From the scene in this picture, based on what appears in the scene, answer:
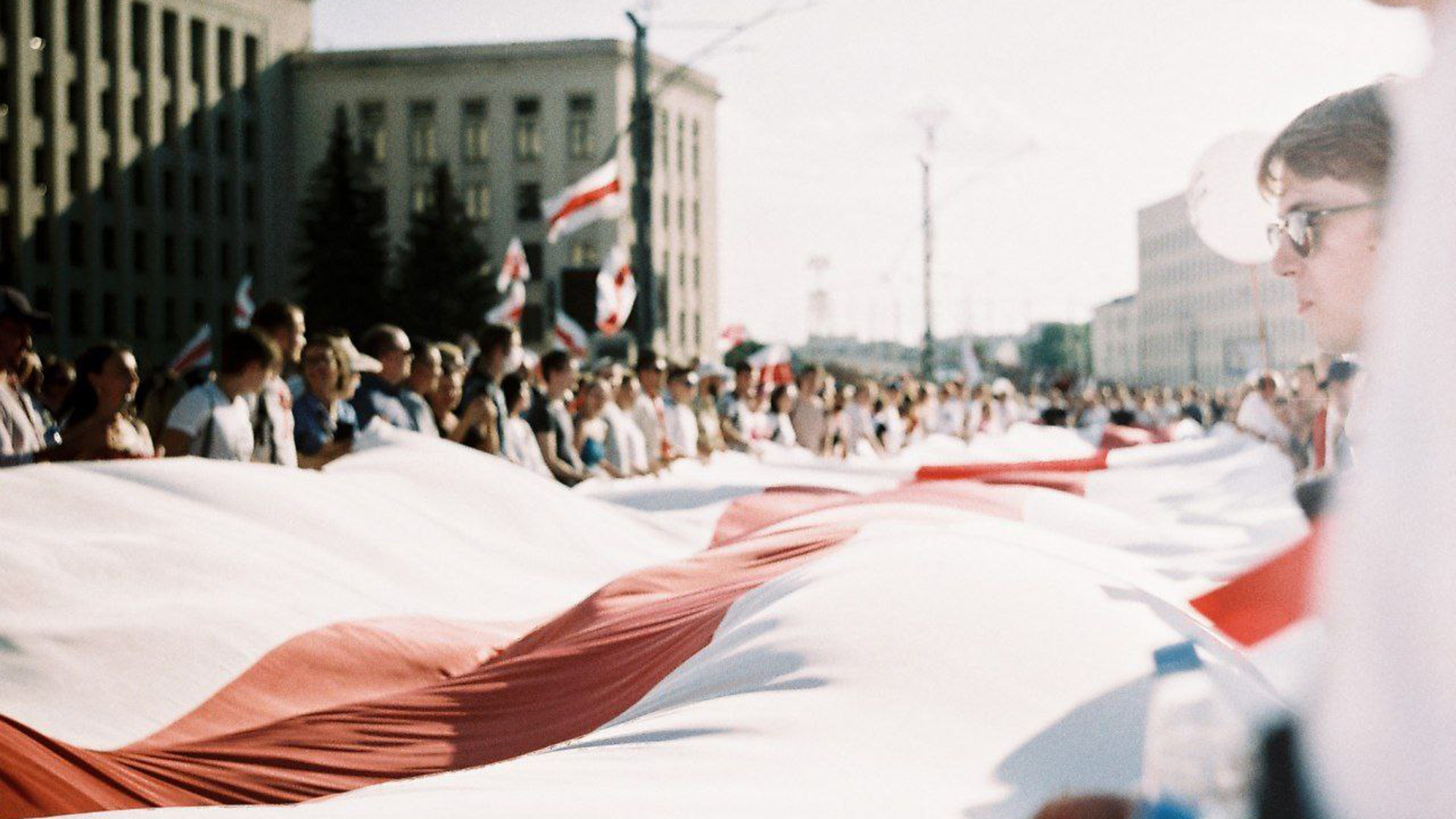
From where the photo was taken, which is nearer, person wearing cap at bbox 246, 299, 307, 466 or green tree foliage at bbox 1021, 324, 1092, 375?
person wearing cap at bbox 246, 299, 307, 466

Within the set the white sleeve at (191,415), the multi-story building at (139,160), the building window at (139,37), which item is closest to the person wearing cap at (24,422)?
the white sleeve at (191,415)

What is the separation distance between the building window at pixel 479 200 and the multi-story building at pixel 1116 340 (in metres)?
66.0

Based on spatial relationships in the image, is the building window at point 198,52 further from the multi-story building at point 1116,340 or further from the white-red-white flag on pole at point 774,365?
the multi-story building at point 1116,340

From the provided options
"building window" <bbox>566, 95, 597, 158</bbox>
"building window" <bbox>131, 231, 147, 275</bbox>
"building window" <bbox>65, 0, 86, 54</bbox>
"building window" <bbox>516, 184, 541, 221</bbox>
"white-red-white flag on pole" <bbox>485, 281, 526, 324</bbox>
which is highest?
"building window" <bbox>65, 0, 86, 54</bbox>

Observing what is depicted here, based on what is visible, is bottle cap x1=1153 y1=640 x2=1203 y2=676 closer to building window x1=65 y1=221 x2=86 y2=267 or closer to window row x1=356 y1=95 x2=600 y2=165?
building window x1=65 y1=221 x2=86 y2=267

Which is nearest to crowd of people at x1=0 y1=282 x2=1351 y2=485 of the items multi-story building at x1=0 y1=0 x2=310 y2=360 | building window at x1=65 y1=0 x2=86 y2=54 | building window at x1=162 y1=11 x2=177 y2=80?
multi-story building at x1=0 y1=0 x2=310 y2=360

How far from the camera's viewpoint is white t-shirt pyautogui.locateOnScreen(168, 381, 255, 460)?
20.4 feet

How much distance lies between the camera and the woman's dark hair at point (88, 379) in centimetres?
591

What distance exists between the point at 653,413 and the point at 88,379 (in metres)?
5.91

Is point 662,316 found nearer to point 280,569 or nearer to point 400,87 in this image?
point 400,87

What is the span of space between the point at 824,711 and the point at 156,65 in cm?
6219

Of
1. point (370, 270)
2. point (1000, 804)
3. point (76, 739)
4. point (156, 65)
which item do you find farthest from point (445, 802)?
point (156, 65)

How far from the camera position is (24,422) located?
21.0ft

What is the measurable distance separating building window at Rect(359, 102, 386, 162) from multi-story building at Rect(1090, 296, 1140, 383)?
2736 inches
